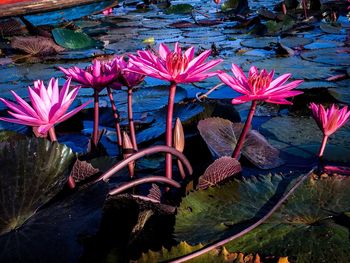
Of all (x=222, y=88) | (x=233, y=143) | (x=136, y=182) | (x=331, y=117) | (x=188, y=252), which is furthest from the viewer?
(x=222, y=88)

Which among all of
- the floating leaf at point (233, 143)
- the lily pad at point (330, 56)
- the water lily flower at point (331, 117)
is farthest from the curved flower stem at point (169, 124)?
the lily pad at point (330, 56)

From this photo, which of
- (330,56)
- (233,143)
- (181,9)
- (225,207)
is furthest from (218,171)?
(181,9)

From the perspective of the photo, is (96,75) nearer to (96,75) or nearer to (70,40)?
(96,75)

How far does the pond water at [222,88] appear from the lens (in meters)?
1.26

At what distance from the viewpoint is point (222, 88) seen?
2061 millimetres

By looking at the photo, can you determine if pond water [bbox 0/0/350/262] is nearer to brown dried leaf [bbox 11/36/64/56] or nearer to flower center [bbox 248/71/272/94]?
brown dried leaf [bbox 11/36/64/56]

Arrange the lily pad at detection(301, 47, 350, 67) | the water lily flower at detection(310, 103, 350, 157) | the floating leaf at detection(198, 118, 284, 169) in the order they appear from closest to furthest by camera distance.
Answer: the water lily flower at detection(310, 103, 350, 157) < the floating leaf at detection(198, 118, 284, 169) < the lily pad at detection(301, 47, 350, 67)

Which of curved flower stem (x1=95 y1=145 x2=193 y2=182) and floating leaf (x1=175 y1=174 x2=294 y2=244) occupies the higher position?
curved flower stem (x1=95 y1=145 x2=193 y2=182)

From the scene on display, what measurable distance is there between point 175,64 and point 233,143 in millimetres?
440

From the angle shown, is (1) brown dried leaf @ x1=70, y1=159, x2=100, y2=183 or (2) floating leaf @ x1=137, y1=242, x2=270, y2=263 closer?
(2) floating leaf @ x1=137, y1=242, x2=270, y2=263

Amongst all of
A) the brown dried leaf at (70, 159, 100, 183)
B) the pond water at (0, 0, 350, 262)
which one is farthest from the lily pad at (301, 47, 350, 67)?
the brown dried leaf at (70, 159, 100, 183)

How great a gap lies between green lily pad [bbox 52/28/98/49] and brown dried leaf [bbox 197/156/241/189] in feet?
10.0

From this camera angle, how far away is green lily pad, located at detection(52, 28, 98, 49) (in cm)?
363

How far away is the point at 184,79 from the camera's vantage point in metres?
0.83
